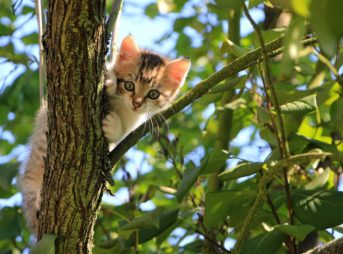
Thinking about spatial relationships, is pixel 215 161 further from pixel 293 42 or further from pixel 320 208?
pixel 293 42

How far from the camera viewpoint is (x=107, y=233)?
3.53 meters

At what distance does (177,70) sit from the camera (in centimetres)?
395

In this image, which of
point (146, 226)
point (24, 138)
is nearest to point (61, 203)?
point (146, 226)

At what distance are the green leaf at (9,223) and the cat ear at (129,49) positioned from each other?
116cm

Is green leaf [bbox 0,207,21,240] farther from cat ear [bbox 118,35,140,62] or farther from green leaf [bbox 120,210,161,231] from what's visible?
cat ear [bbox 118,35,140,62]

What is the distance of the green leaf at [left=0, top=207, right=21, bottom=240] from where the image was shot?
304cm

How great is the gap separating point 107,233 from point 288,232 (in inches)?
65.4

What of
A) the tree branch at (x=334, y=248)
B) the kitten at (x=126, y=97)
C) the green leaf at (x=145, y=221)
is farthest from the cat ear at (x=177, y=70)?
the tree branch at (x=334, y=248)

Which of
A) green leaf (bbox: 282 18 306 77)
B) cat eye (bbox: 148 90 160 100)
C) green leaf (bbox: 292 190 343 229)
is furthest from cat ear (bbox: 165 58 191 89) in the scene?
green leaf (bbox: 282 18 306 77)

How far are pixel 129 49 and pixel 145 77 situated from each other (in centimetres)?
21

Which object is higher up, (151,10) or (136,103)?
(151,10)

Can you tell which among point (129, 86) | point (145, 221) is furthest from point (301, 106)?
point (129, 86)

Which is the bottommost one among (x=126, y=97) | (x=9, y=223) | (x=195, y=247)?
(x=195, y=247)

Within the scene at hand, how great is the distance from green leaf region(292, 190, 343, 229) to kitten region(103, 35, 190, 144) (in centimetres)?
105
